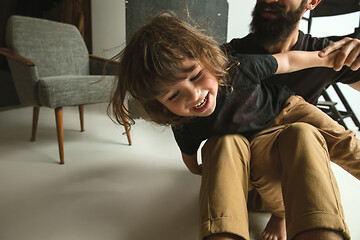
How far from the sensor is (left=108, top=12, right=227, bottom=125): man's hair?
763 millimetres

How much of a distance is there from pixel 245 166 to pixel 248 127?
0.50 ft

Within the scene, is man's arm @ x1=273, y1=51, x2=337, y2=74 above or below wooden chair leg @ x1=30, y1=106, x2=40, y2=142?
above

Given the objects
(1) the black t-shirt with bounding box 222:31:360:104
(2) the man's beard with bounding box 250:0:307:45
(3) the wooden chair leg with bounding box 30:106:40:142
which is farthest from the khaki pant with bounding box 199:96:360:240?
(3) the wooden chair leg with bounding box 30:106:40:142

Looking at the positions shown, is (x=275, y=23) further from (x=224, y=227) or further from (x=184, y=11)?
(x=184, y=11)

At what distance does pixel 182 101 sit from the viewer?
0.78 m

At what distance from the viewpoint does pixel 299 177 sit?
69 cm

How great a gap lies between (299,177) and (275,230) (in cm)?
37

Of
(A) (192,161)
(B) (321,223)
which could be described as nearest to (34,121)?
(A) (192,161)

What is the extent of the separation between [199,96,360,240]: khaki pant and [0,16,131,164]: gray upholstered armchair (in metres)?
1.03

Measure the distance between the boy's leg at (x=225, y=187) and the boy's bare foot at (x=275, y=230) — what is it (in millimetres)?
271

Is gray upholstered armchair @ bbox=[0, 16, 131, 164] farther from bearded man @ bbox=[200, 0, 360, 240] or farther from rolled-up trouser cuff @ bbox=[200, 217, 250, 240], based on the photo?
rolled-up trouser cuff @ bbox=[200, 217, 250, 240]

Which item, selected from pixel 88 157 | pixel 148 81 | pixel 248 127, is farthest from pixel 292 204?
pixel 88 157

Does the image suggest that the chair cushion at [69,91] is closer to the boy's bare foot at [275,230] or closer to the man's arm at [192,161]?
the man's arm at [192,161]

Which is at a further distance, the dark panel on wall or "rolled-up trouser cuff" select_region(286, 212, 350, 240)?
the dark panel on wall
